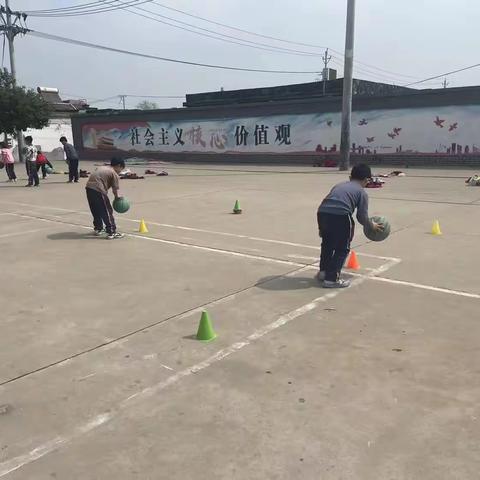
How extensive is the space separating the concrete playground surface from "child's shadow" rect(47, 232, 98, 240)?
0.54m

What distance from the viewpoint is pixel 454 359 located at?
399 centimetres

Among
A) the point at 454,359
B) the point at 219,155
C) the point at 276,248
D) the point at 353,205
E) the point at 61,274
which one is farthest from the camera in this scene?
the point at 219,155

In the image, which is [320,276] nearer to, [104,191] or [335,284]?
[335,284]

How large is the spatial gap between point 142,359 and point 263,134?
95.2 feet

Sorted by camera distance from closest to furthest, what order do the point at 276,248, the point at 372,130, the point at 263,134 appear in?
1. the point at 276,248
2. the point at 372,130
3. the point at 263,134

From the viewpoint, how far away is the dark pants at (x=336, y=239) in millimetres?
5824

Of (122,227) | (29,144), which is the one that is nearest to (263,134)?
(29,144)

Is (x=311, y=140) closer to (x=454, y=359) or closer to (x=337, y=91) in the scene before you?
(x=337, y=91)

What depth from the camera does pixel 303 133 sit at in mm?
30219

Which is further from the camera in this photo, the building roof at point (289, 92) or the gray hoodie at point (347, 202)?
the building roof at point (289, 92)

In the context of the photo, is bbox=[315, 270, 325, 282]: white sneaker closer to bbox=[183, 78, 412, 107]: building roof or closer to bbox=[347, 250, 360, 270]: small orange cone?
bbox=[347, 250, 360, 270]: small orange cone

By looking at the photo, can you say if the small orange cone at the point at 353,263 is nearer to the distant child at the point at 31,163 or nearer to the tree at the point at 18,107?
the distant child at the point at 31,163

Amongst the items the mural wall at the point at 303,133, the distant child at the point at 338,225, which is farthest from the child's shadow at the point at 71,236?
the mural wall at the point at 303,133

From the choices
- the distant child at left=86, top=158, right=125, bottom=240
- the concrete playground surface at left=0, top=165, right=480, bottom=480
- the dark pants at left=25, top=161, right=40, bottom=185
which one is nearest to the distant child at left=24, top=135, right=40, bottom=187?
the dark pants at left=25, top=161, right=40, bottom=185
